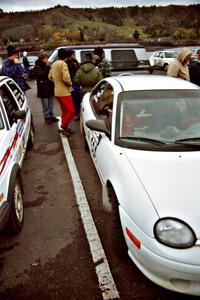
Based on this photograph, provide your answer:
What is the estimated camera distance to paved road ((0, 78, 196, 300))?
2.37 m

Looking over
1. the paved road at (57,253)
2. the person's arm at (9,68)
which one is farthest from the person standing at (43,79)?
the paved road at (57,253)

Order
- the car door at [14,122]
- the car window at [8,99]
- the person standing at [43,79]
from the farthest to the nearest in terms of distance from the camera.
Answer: the person standing at [43,79] → the car window at [8,99] → the car door at [14,122]

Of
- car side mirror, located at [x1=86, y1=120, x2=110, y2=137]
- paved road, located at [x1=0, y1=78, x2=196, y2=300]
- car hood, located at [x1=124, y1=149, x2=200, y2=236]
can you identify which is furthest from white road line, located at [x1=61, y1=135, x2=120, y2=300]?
car side mirror, located at [x1=86, y1=120, x2=110, y2=137]

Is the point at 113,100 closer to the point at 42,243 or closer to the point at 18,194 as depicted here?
the point at 18,194

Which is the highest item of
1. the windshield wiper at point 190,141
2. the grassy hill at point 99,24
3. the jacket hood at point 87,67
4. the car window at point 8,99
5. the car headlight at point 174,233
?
the grassy hill at point 99,24

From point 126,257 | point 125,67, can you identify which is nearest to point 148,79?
point 126,257

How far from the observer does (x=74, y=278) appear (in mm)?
2502

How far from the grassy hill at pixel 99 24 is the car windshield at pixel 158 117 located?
52.8 metres

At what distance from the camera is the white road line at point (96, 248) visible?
2.37m

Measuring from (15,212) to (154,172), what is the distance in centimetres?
154

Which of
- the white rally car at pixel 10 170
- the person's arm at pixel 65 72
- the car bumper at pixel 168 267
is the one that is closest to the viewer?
the car bumper at pixel 168 267

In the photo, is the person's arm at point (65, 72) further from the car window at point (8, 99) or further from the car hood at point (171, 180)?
the car hood at point (171, 180)

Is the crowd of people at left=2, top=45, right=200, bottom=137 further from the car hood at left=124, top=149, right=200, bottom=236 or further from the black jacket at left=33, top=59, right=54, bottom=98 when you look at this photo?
the car hood at left=124, top=149, right=200, bottom=236

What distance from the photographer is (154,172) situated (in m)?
2.49
